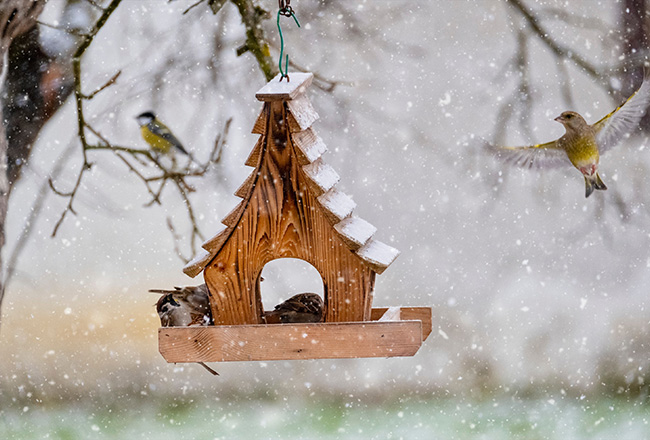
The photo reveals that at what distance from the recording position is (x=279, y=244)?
1645 millimetres

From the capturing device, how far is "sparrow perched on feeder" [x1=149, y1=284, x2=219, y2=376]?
172 centimetres

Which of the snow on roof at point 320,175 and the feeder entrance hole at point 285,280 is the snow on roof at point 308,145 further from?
the feeder entrance hole at point 285,280

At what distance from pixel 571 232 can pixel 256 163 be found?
6.95 ft

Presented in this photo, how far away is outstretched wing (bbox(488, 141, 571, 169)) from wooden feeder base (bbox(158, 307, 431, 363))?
54.8 inches

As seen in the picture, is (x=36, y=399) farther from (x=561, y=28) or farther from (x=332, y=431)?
(x=561, y=28)

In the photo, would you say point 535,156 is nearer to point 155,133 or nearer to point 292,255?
point 155,133

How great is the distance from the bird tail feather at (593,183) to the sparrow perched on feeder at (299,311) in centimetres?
146

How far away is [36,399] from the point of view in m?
3.50

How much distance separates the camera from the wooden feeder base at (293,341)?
1611mm

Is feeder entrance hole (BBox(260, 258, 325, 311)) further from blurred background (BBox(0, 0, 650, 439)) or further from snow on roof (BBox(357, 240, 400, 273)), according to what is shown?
snow on roof (BBox(357, 240, 400, 273))

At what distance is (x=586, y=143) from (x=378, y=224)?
2.83 ft

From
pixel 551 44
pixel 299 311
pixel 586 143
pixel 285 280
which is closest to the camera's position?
pixel 299 311

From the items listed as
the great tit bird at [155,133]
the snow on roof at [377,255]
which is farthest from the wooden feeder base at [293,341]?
the great tit bird at [155,133]

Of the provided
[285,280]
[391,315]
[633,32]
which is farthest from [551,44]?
[391,315]
